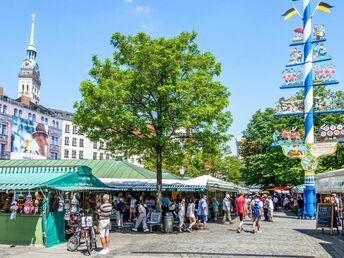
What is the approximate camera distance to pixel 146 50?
19375 millimetres

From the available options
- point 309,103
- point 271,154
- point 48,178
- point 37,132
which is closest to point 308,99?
point 309,103

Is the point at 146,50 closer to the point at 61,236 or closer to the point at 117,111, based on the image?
the point at 117,111

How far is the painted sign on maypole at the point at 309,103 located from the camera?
3011 centimetres

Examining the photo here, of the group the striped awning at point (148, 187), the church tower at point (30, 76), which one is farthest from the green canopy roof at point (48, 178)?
the church tower at point (30, 76)

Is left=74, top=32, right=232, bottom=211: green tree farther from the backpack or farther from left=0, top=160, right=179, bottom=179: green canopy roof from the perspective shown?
left=0, top=160, right=179, bottom=179: green canopy roof

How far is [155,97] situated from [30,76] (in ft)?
440

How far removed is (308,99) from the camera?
101ft

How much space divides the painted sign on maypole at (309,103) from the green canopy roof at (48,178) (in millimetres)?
17900

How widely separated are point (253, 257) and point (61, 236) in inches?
287

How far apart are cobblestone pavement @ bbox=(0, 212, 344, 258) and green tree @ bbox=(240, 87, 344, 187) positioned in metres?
23.0

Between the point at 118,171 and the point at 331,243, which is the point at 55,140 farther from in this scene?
the point at 331,243

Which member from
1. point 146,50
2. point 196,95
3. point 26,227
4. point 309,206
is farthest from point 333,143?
point 26,227

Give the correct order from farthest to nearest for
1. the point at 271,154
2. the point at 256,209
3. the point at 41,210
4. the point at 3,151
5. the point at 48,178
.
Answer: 1. the point at 3,151
2. the point at 271,154
3. the point at 256,209
4. the point at 41,210
5. the point at 48,178

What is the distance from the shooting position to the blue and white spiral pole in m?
30.2
